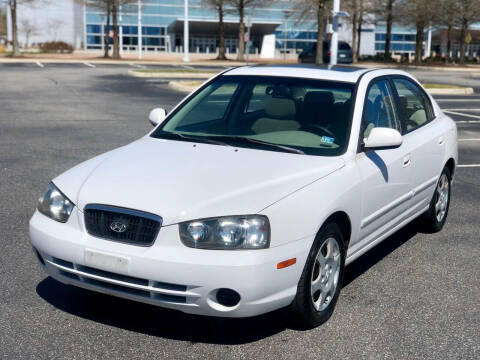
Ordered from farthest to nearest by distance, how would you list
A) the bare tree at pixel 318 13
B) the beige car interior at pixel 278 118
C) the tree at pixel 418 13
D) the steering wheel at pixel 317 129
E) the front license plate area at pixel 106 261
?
the tree at pixel 418 13 < the bare tree at pixel 318 13 < the beige car interior at pixel 278 118 < the steering wheel at pixel 317 129 < the front license plate area at pixel 106 261

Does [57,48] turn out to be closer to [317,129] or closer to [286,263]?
[317,129]

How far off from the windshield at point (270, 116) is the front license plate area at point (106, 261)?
142cm

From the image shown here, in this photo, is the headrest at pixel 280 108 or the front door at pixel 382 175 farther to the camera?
the headrest at pixel 280 108

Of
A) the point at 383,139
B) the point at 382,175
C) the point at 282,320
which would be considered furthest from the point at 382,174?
the point at 282,320

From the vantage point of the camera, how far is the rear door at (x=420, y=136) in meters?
5.73

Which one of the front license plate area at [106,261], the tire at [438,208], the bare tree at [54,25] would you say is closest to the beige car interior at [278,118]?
the front license plate area at [106,261]

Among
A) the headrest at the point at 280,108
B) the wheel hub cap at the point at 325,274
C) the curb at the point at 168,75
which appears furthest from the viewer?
the curb at the point at 168,75

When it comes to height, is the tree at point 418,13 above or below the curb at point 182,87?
above

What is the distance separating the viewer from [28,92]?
70.3 ft

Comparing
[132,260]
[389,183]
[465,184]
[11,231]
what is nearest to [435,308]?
[389,183]

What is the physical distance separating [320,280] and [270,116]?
1544mm

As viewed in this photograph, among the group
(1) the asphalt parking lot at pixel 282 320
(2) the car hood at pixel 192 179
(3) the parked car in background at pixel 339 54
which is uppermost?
(3) the parked car in background at pixel 339 54

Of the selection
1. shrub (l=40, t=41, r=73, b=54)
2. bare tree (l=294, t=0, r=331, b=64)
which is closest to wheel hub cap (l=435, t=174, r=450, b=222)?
bare tree (l=294, t=0, r=331, b=64)

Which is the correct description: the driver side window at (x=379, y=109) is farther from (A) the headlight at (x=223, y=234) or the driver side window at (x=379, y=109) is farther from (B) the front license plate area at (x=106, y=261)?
(B) the front license plate area at (x=106, y=261)
